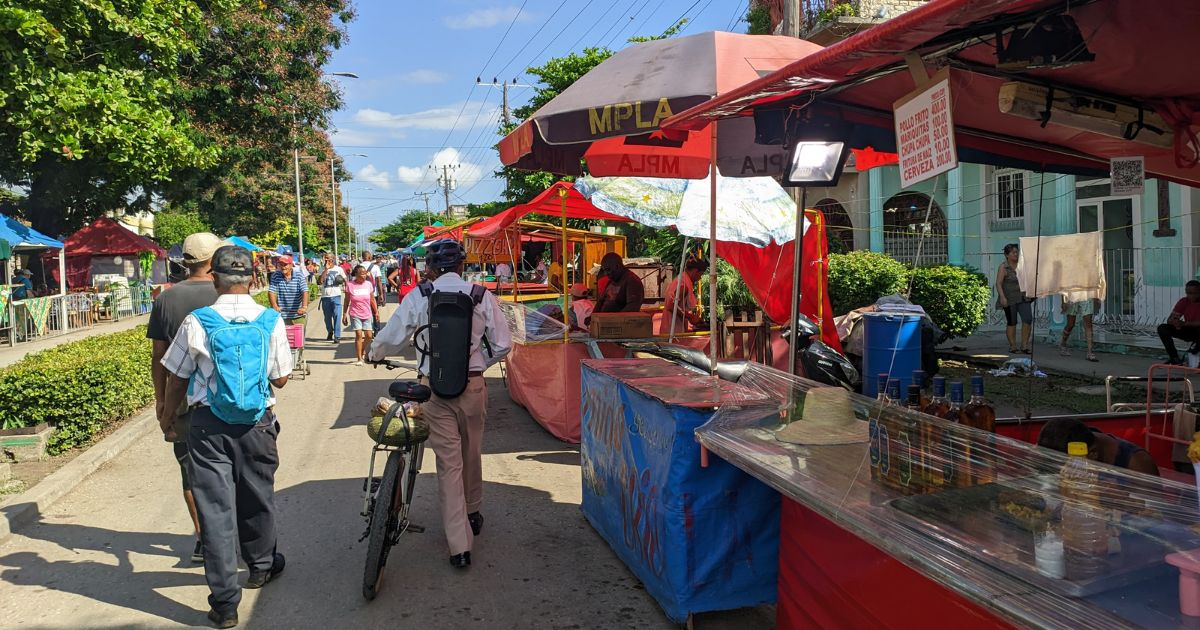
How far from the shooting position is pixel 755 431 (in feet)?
12.3

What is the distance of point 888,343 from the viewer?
9.42 m

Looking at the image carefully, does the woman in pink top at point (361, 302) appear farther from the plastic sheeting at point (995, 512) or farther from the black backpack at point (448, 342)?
the plastic sheeting at point (995, 512)

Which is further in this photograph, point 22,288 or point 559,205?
point 22,288

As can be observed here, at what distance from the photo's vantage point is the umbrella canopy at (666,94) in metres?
5.50

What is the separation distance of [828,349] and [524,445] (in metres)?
3.17

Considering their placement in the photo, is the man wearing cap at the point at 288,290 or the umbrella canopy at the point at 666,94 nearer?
the umbrella canopy at the point at 666,94

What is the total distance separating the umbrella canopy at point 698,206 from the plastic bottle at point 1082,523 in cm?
506

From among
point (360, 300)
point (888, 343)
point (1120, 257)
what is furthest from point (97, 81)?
point (1120, 257)

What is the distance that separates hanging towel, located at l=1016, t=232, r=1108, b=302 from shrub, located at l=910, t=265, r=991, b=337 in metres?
2.28

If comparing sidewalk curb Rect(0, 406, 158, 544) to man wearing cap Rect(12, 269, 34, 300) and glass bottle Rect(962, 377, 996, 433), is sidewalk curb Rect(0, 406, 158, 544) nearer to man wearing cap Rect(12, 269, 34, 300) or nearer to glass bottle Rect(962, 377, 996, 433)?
glass bottle Rect(962, 377, 996, 433)

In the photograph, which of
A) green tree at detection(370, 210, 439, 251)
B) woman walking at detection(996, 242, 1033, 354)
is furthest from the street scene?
green tree at detection(370, 210, 439, 251)

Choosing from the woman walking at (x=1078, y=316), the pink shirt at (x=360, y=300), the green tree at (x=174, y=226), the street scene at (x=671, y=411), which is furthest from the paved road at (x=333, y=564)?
the green tree at (x=174, y=226)

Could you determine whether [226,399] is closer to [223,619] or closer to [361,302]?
[223,619]

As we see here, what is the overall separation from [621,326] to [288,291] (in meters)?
7.70
